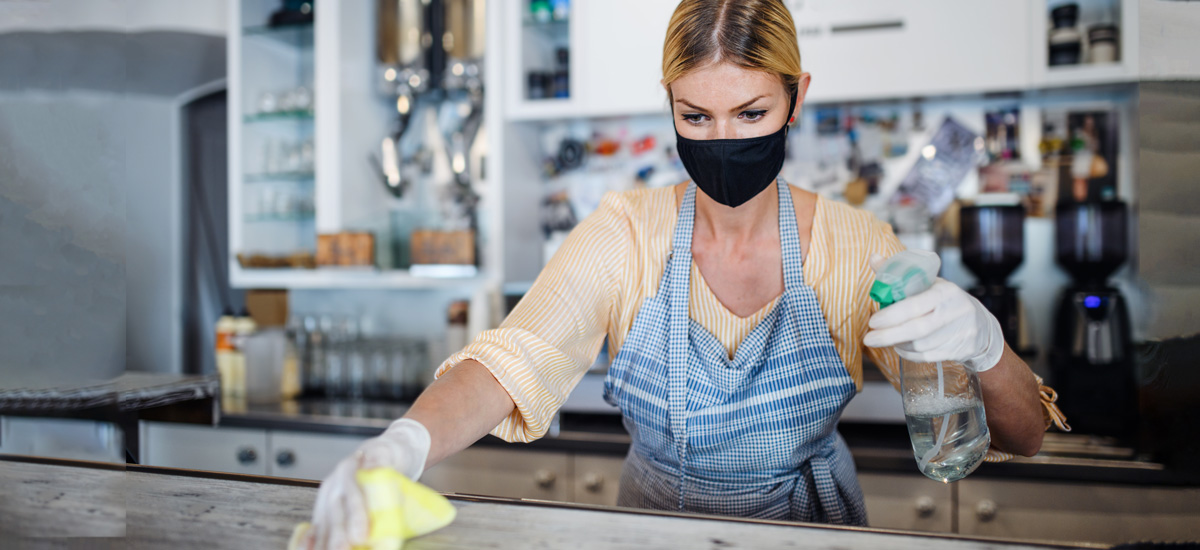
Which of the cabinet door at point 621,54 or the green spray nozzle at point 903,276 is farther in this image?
the cabinet door at point 621,54

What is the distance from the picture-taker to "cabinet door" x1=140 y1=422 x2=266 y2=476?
2.27 metres

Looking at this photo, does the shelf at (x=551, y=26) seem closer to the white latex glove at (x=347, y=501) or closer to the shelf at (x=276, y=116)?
the shelf at (x=276, y=116)

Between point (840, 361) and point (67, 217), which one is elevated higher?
point (67, 217)

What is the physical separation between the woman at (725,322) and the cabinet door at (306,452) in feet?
3.73

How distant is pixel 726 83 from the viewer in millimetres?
1095

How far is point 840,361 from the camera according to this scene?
125 cm

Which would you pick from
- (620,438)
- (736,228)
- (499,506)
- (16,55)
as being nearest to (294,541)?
(499,506)

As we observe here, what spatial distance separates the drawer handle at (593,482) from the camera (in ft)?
6.46

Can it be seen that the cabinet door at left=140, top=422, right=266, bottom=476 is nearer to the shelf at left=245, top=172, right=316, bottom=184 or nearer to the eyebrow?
the shelf at left=245, top=172, right=316, bottom=184

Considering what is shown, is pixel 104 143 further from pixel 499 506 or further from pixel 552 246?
pixel 552 246

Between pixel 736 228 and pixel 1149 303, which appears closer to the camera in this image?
pixel 1149 303

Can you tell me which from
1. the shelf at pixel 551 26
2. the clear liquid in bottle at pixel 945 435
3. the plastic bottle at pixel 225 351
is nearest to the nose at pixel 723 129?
the clear liquid in bottle at pixel 945 435

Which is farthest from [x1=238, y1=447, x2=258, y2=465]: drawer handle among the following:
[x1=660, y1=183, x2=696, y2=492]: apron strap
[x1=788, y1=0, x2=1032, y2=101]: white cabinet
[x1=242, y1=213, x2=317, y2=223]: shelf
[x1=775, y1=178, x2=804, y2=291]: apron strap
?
[x1=788, y1=0, x2=1032, y2=101]: white cabinet

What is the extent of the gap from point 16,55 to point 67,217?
205 millimetres
